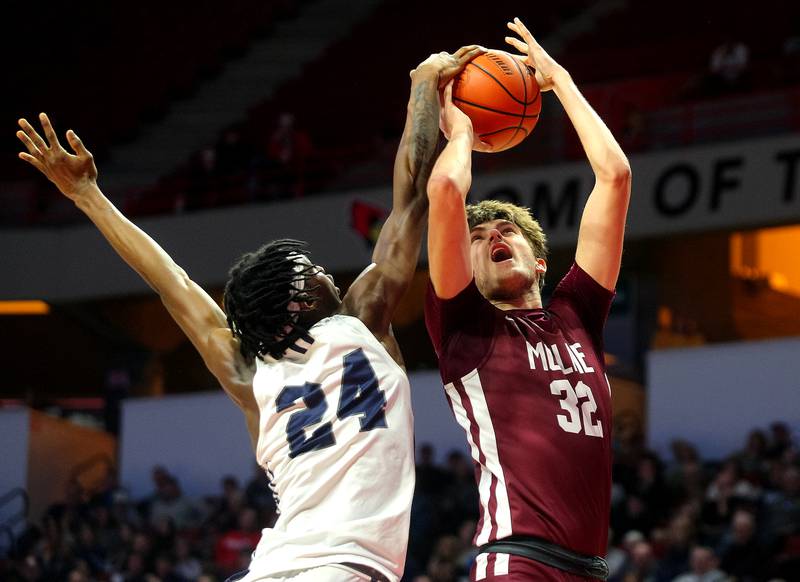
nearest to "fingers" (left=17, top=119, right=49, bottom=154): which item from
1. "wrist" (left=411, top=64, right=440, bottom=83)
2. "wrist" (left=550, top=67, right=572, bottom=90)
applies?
"wrist" (left=411, top=64, right=440, bottom=83)

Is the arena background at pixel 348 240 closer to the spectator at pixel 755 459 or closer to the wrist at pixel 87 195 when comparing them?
the spectator at pixel 755 459

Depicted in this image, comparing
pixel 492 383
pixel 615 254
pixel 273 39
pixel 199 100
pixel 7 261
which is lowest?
pixel 492 383

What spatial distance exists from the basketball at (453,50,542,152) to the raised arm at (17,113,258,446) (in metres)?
1.13

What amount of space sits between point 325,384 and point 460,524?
8438 millimetres

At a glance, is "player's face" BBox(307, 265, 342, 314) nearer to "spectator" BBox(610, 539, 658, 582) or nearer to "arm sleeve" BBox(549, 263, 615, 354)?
"arm sleeve" BBox(549, 263, 615, 354)

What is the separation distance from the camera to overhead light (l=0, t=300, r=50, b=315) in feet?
62.7

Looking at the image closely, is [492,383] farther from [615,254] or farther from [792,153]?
[792,153]

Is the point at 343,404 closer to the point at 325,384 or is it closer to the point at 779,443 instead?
the point at 325,384

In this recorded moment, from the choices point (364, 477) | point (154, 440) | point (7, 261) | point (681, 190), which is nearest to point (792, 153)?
point (681, 190)

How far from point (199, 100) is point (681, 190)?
9.65m

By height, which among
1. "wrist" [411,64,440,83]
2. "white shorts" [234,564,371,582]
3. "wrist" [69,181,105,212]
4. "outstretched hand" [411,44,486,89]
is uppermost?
"outstretched hand" [411,44,486,89]

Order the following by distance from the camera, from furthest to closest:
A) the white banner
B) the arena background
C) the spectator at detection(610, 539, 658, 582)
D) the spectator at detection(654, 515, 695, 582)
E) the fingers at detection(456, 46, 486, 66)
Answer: the white banner
the arena background
the spectator at detection(654, 515, 695, 582)
the spectator at detection(610, 539, 658, 582)
the fingers at detection(456, 46, 486, 66)

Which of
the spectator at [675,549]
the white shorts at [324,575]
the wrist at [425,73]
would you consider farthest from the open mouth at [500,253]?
the spectator at [675,549]

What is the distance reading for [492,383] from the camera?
13.5ft
